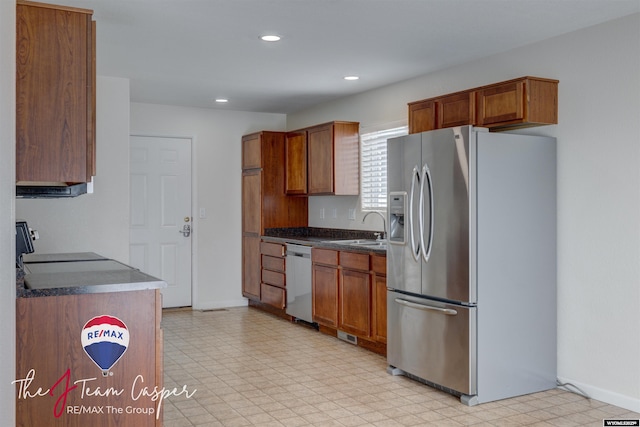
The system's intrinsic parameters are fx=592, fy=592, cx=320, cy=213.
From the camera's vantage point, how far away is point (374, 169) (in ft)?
18.9

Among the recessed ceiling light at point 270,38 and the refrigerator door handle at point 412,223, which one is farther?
the refrigerator door handle at point 412,223

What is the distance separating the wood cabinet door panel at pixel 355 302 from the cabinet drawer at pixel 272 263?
1.20 meters

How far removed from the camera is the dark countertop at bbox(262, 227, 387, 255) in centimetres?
509

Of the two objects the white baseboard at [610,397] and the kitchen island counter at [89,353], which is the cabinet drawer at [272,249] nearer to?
the white baseboard at [610,397]

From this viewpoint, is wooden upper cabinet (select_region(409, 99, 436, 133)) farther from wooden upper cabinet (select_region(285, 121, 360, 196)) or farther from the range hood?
the range hood

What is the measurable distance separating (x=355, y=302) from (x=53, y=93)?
305 cm

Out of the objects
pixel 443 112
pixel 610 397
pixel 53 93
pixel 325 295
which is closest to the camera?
pixel 53 93

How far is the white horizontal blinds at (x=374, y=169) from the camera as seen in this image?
5625 millimetres

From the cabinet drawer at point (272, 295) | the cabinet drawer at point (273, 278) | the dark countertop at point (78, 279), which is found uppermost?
the dark countertop at point (78, 279)

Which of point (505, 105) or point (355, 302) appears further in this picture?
point (355, 302)

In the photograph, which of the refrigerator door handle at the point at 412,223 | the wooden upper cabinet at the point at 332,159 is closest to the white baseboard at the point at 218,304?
the wooden upper cabinet at the point at 332,159

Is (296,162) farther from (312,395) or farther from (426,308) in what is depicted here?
(312,395)

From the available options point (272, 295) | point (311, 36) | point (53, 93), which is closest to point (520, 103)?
point (311, 36)

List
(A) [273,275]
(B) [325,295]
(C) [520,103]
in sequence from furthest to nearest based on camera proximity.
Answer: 1. (A) [273,275]
2. (B) [325,295]
3. (C) [520,103]
